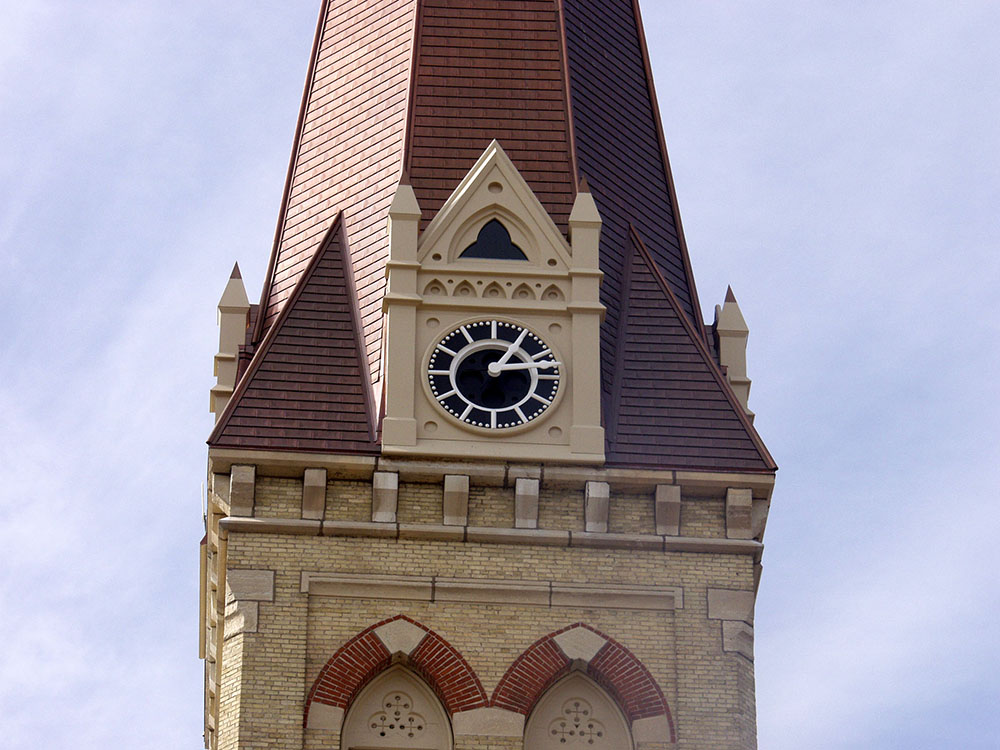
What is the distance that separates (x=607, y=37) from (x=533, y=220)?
5769 mm

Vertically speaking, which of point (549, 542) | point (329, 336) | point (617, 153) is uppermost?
point (617, 153)

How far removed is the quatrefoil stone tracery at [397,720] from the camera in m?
41.5

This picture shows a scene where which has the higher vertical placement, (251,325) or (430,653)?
(251,325)

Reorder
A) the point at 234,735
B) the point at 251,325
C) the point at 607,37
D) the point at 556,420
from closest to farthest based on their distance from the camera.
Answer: the point at 234,735, the point at 556,420, the point at 251,325, the point at 607,37

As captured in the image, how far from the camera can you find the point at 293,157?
4919 cm

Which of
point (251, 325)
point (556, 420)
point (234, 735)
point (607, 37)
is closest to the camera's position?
point (234, 735)

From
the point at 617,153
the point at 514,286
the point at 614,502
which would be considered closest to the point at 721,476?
the point at 614,502

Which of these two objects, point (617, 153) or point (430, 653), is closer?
point (430, 653)

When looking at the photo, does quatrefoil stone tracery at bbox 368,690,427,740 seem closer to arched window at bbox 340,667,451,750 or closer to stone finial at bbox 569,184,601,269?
arched window at bbox 340,667,451,750

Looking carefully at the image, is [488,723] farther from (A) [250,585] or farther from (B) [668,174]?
(B) [668,174]

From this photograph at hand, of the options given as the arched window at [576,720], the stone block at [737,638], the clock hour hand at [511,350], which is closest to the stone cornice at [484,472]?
the clock hour hand at [511,350]

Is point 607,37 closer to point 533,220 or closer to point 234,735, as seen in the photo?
point 533,220

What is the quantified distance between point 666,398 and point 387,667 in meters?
5.95

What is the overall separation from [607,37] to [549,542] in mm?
10681
